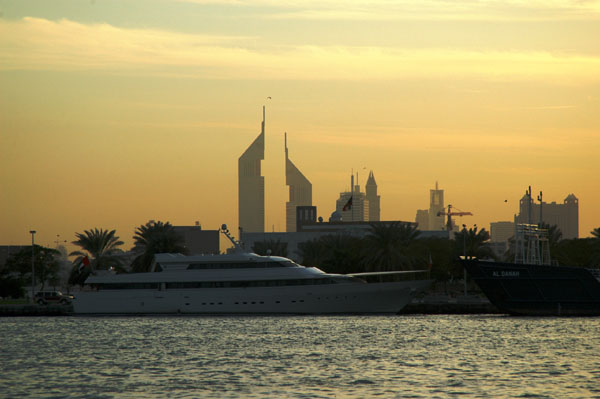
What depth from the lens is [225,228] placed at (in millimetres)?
81500

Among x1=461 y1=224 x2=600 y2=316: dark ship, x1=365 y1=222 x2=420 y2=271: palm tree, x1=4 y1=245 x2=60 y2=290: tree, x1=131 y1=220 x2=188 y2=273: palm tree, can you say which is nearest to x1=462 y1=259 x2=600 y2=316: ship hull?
x1=461 y1=224 x2=600 y2=316: dark ship

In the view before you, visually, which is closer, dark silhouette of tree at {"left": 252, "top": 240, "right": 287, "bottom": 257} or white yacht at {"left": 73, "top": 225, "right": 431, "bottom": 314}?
white yacht at {"left": 73, "top": 225, "right": 431, "bottom": 314}

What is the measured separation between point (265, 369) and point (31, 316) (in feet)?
167

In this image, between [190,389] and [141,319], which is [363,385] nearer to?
[190,389]

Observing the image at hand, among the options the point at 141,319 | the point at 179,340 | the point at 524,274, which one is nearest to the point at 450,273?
the point at 524,274

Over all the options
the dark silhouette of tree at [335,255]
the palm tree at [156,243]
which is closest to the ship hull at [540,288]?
the dark silhouette of tree at [335,255]

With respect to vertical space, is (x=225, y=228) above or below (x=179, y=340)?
above

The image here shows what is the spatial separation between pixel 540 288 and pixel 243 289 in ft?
77.8

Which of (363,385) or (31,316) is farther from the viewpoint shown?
(31,316)

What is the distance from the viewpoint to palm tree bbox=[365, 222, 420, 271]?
93000 mm

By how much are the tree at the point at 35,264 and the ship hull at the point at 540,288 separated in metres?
71.0

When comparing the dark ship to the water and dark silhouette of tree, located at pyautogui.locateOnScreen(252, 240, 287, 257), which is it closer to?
the water

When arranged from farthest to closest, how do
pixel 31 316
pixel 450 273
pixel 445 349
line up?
pixel 450 273 < pixel 31 316 < pixel 445 349

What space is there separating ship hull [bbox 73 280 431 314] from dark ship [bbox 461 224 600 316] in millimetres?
7351
